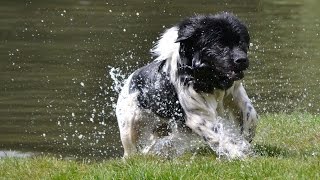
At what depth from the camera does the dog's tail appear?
9.00 m

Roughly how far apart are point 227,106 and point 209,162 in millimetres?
1491

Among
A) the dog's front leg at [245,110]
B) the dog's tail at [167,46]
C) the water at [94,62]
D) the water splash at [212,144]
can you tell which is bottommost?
the water at [94,62]


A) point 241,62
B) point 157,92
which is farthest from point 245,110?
point 157,92

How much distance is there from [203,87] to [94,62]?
37.5 feet

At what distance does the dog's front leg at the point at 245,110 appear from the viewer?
8.76m

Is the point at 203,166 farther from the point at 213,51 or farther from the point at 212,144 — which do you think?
the point at 213,51

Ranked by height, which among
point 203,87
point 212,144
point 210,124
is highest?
point 203,87

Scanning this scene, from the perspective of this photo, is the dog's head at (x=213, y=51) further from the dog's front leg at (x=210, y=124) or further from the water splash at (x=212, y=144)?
the water splash at (x=212, y=144)

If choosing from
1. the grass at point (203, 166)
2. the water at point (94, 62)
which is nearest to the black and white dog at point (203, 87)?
the grass at point (203, 166)

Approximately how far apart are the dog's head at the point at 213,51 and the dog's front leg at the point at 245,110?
0.79ft

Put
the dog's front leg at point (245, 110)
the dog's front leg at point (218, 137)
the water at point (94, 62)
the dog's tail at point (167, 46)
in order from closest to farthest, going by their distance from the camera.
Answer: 1. the dog's front leg at point (218, 137)
2. the dog's front leg at point (245, 110)
3. the dog's tail at point (167, 46)
4. the water at point (94, 62)

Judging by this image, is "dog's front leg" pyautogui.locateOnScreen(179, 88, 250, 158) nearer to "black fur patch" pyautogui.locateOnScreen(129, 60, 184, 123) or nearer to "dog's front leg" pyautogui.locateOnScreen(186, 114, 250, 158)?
"dog's front leg" pyautogui.locateOnScreen(186, 114, 250, 158)

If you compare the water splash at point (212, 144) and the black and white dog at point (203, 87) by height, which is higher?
the black and white dog at point (203, 87)

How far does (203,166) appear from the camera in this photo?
284 inches
